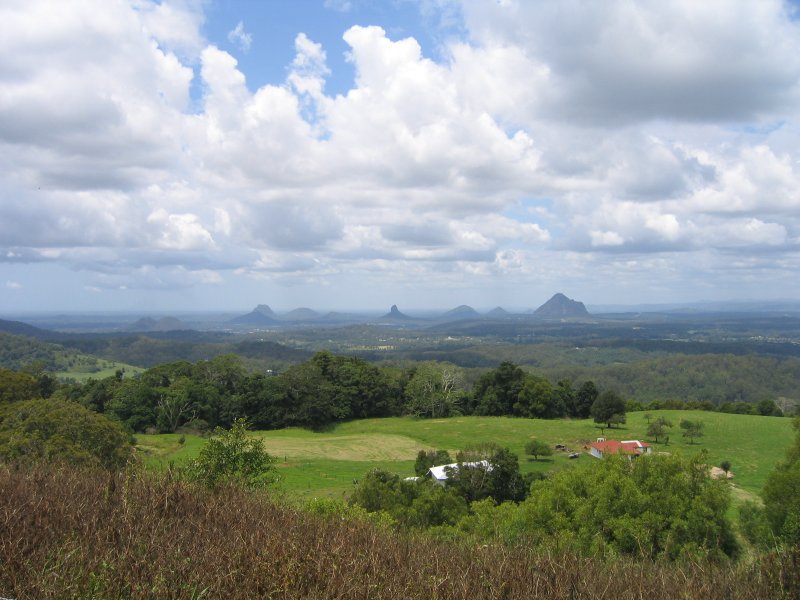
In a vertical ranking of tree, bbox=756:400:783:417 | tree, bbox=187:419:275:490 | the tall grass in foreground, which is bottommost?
tree, bbox=756:400:783:417

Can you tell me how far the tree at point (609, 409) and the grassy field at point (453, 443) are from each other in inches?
54.1

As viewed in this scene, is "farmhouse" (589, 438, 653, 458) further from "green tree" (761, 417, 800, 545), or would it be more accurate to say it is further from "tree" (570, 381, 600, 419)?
"tree" (570, 381, 600, 419)

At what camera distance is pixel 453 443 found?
168 feet

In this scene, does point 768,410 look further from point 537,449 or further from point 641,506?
point 641,506

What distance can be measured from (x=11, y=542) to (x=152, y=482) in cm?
276

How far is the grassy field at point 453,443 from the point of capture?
1459 inches

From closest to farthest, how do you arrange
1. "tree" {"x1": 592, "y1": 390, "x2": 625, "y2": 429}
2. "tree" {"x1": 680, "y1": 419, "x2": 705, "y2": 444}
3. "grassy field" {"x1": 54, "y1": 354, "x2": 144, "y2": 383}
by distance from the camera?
"tree" {"x1": 680, "y1": 419, "x2": 705, "y2": 444}, "tree" {"x1": 592, "y1": 390, "x2": 625, "y2": 429}, "grassy field" {"x1": 54, "y1": 354, "x2": 144, "y2": 383}

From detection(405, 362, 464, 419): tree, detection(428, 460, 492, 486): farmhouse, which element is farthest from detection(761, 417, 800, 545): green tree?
detection(405, 362, 464, 419): tree

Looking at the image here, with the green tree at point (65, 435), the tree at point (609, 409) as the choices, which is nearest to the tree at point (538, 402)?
the tree at point (609, 409)

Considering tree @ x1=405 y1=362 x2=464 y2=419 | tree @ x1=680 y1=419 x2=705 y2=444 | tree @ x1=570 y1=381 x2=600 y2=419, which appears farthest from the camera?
→ tree @ x1=570 y1=381 x2=600 y2=419

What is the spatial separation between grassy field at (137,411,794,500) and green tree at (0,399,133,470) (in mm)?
4838

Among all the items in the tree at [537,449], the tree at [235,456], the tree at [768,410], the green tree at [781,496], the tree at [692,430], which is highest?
the tree at [235,456]

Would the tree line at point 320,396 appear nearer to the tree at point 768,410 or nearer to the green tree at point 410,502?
the tree at point 768,410

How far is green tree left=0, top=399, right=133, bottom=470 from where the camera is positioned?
79.9ft
